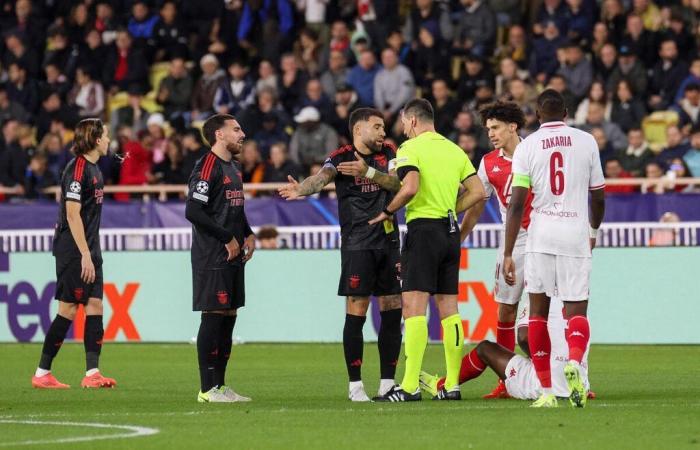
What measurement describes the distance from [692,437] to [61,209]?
730cm

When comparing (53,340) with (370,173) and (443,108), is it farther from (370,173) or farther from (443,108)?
(443,108)

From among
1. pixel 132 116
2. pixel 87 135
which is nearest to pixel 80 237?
pixel 87 135

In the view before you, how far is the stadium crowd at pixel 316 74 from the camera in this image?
24125 millimetres

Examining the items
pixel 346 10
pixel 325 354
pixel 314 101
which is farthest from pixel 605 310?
pixel 346 10

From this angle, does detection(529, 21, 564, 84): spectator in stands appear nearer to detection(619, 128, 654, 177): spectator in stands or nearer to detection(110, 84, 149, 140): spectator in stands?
detection(619, 128, 654, 177): spectator in stands

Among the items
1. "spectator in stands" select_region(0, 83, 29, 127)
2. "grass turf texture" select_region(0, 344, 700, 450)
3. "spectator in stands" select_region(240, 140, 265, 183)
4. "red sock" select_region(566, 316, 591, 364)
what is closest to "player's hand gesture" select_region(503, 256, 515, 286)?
"red sock" select_region(566, 316, 591, 364)

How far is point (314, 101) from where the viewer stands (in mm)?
26688

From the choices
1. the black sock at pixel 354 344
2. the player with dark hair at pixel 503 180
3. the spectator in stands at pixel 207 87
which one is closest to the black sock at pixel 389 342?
the black sock at pixel 354 344

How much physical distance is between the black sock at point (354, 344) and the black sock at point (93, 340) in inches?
131

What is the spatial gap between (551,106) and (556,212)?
0.77 metres

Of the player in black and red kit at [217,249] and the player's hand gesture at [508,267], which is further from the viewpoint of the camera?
the player in black and red kit at [217,249]

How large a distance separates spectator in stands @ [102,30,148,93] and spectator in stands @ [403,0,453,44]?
520cm

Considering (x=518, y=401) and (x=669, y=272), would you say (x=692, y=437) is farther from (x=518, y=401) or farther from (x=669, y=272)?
(x=669, y=272)

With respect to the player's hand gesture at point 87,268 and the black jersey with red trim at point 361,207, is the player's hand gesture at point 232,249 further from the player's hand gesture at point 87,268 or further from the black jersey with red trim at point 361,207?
the player's hand gesture at point 87,268
